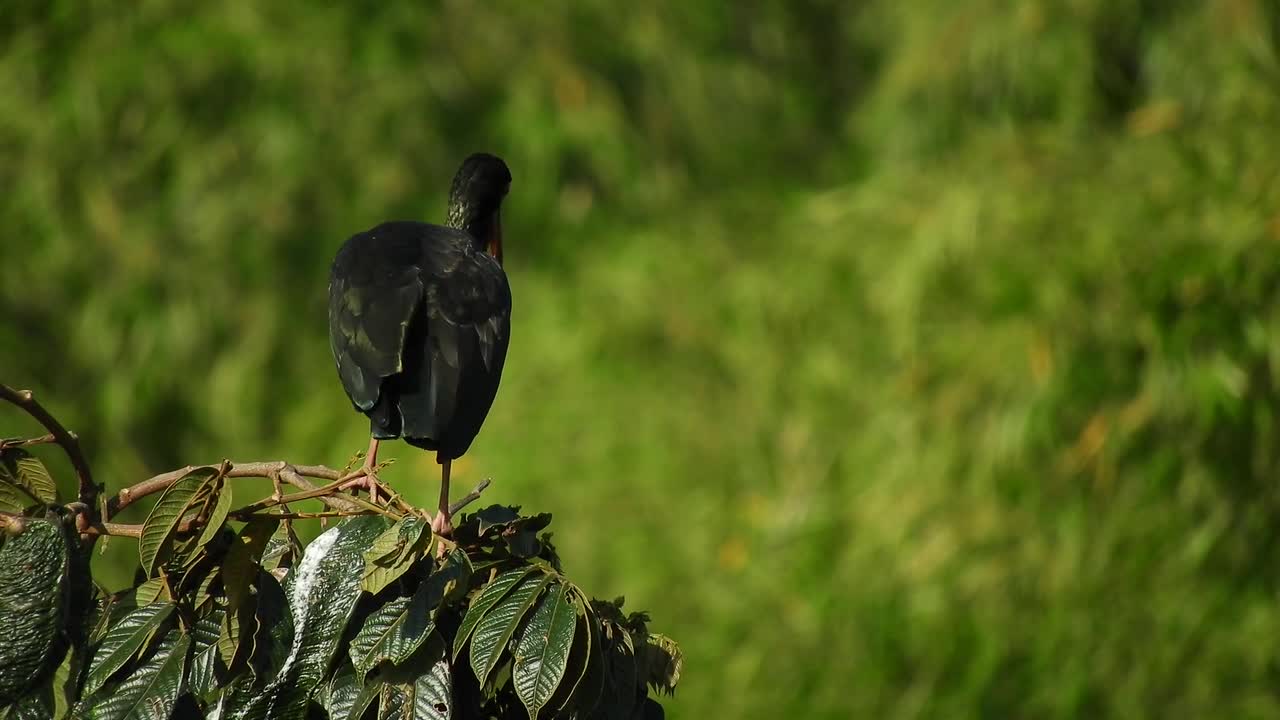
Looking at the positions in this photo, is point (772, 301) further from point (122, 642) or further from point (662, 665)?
point (122, 642)

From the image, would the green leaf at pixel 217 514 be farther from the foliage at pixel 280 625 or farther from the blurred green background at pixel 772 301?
the blurred green background at pixel 772 301

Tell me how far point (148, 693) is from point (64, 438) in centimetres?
32

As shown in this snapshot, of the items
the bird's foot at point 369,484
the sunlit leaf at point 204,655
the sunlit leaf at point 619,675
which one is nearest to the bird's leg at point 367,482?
the bird's foot at point 369,484

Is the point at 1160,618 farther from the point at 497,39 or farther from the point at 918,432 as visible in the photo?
the point at 497,39

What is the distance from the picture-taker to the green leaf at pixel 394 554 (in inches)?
66.2

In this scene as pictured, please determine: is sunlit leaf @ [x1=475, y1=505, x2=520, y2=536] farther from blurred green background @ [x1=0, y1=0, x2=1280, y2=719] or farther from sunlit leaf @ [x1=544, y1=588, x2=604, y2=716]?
blurred green background @ [x1=0, y1=0, x2=1280, y2=719]

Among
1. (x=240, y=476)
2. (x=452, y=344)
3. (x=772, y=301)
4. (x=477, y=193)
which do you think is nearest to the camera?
(x=240, y=476)

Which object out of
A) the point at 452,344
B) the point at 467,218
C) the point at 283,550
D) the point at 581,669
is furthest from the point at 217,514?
the point at 467,218

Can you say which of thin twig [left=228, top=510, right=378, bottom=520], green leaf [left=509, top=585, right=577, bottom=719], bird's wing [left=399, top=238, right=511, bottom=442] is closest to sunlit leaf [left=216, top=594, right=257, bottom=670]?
thin twig [left=228, top=510, right=378, bottom=520]

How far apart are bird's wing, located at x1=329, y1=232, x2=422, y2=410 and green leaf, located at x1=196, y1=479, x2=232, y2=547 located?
412mm

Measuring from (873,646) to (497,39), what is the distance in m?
3.05

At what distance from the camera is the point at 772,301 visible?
5.86 meters

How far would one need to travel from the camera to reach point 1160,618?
5.16 metres

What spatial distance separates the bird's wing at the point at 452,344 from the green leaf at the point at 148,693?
0.48 metres
